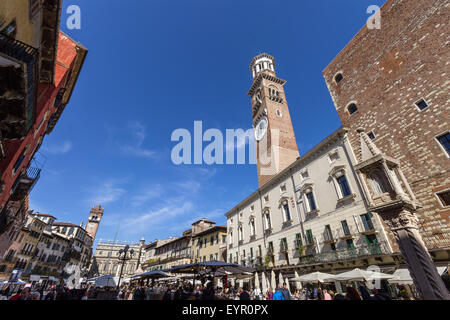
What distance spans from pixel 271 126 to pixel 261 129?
125 inches

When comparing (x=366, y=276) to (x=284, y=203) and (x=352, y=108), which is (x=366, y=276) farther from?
(x=352, y=108)

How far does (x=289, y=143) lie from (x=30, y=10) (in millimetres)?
36812

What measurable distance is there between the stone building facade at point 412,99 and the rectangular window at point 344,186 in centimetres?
240

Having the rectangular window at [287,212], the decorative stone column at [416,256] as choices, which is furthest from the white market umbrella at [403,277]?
the rectangular window at [287,212]

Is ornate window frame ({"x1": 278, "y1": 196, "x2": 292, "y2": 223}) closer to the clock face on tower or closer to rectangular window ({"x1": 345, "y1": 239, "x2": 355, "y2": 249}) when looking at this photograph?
rectangular window ({"x1": 345, "y1": 239, "x2": 355, "y2": 249})

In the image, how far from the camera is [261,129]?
139 ft

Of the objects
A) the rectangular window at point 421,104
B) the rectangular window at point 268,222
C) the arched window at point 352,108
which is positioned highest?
the arched window at point 352,108

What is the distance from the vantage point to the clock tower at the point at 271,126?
36062mm

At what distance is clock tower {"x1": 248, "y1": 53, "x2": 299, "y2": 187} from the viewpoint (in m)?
36.1

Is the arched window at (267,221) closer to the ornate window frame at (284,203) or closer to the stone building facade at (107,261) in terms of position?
the ornate window frame at (284,203)

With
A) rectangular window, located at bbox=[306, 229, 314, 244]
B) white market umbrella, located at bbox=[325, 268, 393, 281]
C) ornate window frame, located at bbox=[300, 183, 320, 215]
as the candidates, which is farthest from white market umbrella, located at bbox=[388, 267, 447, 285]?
ornate window frame, located at bbox=[300, 183, 320, 215]

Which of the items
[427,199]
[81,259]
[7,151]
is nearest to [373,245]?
[427,199]
